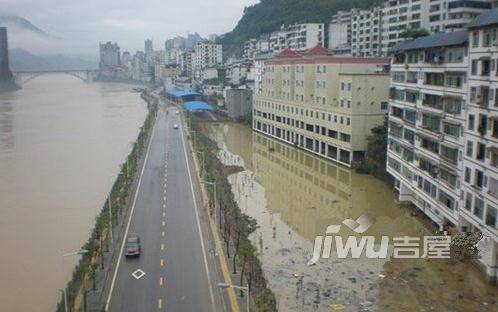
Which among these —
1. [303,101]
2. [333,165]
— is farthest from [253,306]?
[303,101]

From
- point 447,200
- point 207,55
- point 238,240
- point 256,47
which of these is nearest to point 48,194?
point 238,240

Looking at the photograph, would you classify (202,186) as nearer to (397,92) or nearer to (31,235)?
(31,235)

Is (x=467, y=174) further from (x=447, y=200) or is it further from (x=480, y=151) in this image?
(x=447, y=200)

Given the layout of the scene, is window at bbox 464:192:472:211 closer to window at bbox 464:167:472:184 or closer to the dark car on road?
window at bbox 464:167:472:184

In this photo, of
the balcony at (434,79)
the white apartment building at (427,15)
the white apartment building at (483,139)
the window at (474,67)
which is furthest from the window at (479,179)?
the white apartment building at (427,15)

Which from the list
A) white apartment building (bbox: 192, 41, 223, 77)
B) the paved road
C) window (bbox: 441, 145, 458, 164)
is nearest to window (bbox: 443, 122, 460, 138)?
window (bbox: 441, 145, 458, 164)
